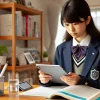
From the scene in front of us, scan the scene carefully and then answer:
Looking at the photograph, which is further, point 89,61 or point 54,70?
point 89,61

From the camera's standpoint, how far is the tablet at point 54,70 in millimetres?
1266

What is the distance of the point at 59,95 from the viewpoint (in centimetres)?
108

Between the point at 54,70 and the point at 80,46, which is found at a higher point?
the point at 80,46

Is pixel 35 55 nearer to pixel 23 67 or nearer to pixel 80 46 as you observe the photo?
pixel 23 67

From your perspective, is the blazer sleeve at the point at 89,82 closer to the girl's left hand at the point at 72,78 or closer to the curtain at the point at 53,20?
the girl's left hand at the point at 72,78

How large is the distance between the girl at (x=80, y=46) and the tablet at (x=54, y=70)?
3 cm

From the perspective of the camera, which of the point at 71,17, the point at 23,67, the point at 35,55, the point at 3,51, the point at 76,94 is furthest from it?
the point at 35,55

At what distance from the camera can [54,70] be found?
1.31 m

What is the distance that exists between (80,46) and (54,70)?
0.33 meters

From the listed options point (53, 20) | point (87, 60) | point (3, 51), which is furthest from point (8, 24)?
point (87, 60)

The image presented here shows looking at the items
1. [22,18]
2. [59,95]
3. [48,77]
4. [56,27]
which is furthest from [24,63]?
[59,95]

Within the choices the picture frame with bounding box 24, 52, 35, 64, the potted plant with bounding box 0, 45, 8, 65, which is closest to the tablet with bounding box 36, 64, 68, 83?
the potted plant with bounding box 0, 45, 8, 65

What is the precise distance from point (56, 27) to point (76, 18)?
87.2 inches

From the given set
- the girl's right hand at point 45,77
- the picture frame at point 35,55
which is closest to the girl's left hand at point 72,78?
the girl's right hand at point 45,77
